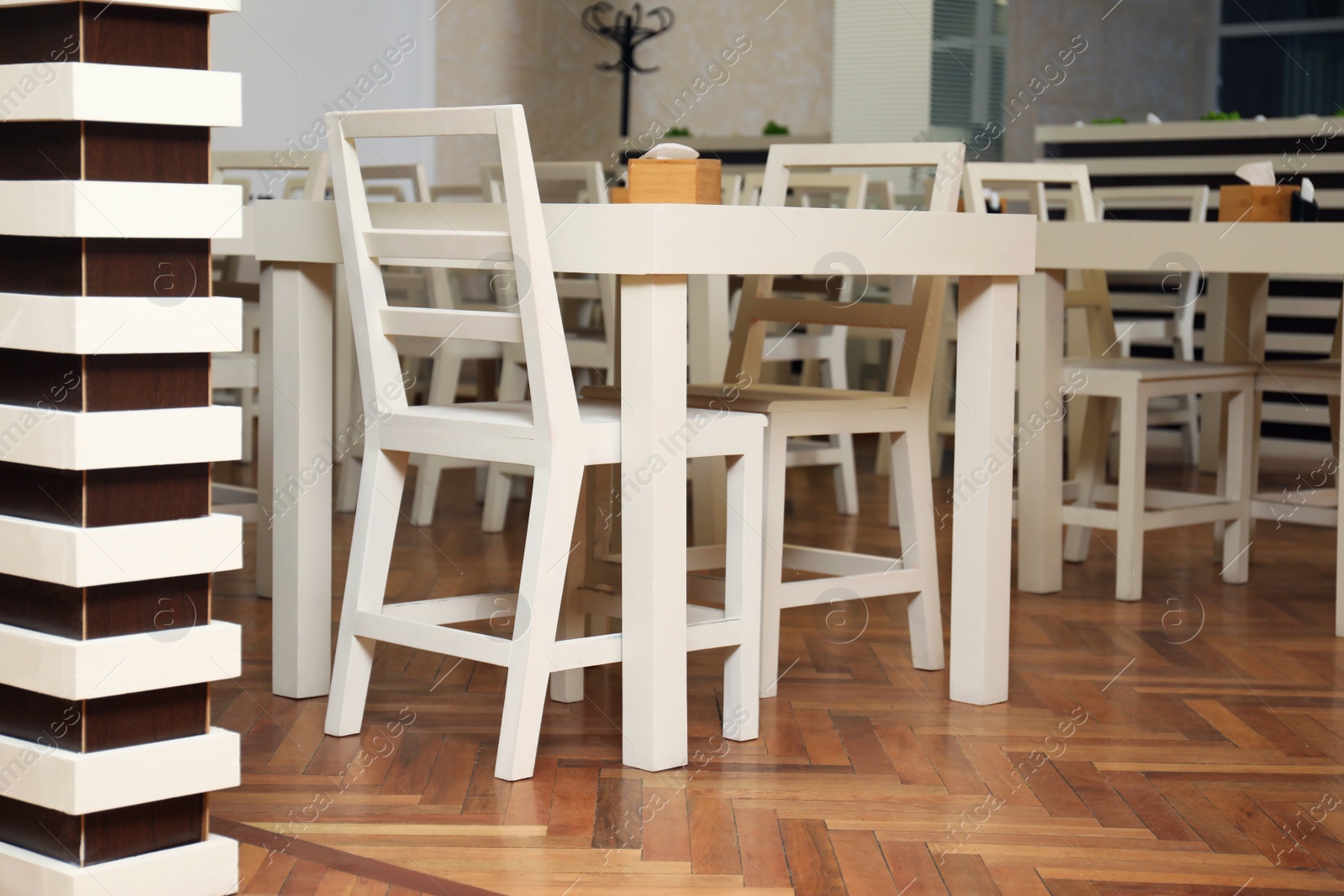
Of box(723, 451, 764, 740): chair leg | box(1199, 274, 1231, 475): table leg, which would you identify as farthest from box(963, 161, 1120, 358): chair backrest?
box(723, 451, 764, 740): chair leg

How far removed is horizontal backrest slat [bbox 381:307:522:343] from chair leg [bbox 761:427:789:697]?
524 mm

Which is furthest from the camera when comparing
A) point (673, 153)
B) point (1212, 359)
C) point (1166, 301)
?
point (1166, 301)

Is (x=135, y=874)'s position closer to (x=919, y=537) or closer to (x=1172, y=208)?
(x=919, y=537)

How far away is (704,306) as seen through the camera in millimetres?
3711

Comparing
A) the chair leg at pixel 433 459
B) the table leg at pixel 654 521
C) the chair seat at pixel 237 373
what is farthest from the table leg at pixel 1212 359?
the table leg at pixel 654 521

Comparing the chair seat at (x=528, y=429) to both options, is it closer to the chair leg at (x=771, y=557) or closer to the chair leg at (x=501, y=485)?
the chair leg at (x=771, y=557)

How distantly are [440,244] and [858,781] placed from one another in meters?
0.86

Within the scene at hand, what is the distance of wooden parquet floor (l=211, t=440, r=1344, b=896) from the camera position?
5.26 feet

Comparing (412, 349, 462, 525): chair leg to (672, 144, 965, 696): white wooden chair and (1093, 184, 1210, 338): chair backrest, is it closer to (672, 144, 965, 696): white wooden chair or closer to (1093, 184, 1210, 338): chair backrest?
(672, 144, 965, 696): white wooden chair

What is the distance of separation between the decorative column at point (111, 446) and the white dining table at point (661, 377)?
550 millimetres

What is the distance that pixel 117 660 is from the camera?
1384 millimetres

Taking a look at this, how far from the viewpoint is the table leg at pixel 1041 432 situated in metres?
3.06

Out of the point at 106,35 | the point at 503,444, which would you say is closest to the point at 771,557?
the point at 503,444

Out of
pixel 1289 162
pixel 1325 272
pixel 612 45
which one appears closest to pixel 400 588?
pixel 1325 272
